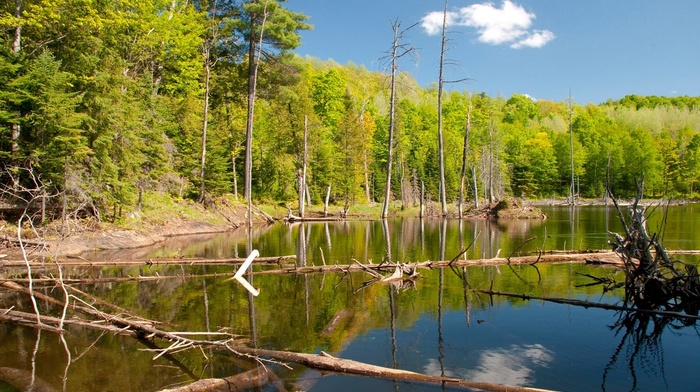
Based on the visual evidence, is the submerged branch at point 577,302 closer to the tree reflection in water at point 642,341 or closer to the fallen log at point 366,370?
the tree reflection in water at point 642,341

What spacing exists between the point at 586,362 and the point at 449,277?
5.81m

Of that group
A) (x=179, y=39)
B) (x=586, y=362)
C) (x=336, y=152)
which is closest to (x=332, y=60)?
(x=336, y=152)

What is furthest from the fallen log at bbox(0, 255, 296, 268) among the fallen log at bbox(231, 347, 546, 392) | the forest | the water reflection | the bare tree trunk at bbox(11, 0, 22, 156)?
the water reflection

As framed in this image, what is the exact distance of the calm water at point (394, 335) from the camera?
5.85m

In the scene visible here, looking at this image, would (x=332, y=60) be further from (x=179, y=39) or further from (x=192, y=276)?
(x=192, y=276)

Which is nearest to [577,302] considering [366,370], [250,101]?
[366,370]

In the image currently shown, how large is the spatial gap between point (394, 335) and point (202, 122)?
30.2 meters

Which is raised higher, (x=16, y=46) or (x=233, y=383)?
(x=16, y=46)

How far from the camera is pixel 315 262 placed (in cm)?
1468

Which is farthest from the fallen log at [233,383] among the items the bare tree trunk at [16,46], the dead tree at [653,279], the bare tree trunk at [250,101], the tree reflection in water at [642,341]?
the bare tree trunk at [250,101]

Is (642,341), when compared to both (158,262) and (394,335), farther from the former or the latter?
(158,262)

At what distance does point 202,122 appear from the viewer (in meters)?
33.9

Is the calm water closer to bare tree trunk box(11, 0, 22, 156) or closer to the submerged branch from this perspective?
the submerged branch

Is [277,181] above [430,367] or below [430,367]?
above
